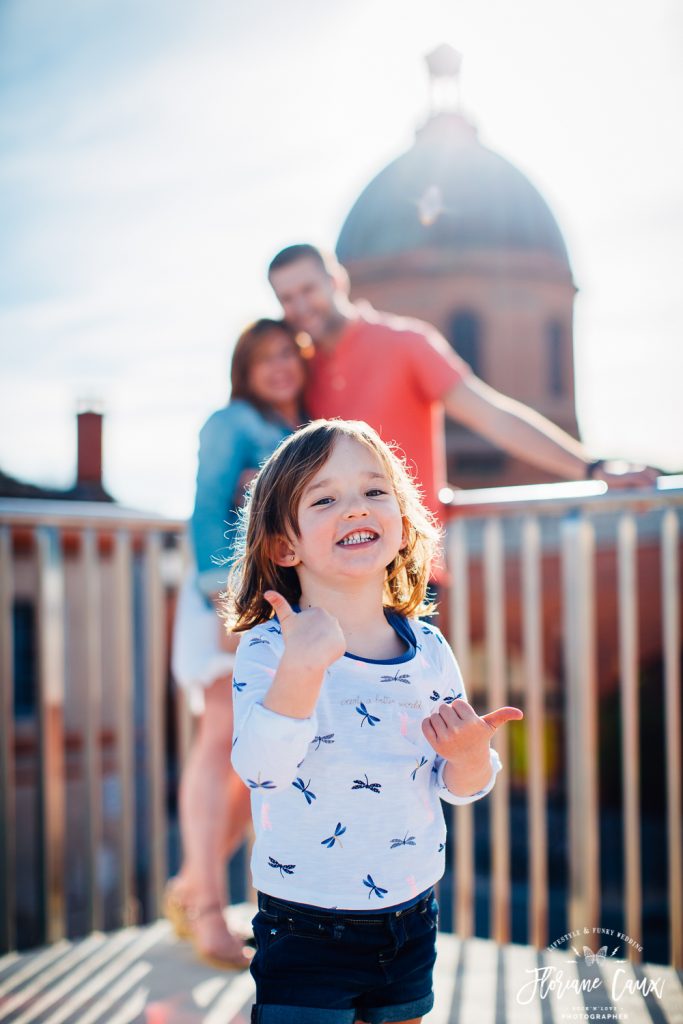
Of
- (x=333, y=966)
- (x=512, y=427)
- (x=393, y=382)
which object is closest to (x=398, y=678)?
(x=333, y=966)

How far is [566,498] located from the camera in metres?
2.85

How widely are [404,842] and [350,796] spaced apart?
12cm

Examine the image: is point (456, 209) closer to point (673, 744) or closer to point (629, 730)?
point (629, 730)

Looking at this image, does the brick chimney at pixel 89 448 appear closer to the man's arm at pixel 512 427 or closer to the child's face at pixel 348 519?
the man's arm at pixel 512 427

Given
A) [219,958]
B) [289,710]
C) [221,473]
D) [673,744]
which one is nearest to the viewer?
[289,710]

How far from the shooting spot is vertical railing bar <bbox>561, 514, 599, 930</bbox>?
2.84m

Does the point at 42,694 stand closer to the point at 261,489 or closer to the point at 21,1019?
the point at 21,1019

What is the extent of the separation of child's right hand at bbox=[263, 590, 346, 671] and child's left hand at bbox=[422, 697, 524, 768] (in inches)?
7.9

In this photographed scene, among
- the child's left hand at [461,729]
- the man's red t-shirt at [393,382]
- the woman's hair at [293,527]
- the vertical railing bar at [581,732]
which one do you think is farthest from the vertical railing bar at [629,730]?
the child's left hand at [461,729]

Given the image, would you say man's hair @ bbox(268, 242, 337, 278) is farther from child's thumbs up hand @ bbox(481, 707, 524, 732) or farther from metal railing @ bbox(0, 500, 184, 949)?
child's thumbs up hand @ bbox(481, 707, 524, 732)

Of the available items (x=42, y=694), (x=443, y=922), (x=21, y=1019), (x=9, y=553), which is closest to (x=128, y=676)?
(x=42, y=694)

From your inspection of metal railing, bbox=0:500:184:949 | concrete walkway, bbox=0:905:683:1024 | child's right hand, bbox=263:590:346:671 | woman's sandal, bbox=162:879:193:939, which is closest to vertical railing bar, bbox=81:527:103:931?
metal railing, bbox=0:500:184:949

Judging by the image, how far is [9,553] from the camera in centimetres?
303

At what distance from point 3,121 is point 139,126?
65cm
